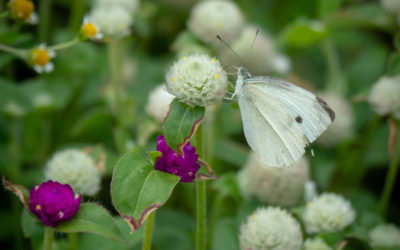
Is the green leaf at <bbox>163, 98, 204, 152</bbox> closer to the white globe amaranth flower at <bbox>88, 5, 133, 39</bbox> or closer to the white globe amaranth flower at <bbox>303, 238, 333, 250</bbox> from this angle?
the white globe amaranth flower at <bbox>303, 238, 333, 250</bbox>

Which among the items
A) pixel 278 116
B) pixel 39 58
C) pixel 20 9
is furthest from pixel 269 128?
pixel 20 9

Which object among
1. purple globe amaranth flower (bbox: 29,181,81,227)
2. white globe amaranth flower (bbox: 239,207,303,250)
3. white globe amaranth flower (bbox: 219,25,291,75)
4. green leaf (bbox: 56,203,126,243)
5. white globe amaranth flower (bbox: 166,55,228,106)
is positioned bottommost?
white globe amaranth flower (bbox: 239,207,303,250)

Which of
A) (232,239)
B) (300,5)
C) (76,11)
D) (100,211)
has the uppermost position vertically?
(300,5)

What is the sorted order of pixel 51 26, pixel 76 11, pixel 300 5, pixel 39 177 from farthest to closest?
pixel 300 5, pixel 51 26, pixel 76 11, pixel 39 177

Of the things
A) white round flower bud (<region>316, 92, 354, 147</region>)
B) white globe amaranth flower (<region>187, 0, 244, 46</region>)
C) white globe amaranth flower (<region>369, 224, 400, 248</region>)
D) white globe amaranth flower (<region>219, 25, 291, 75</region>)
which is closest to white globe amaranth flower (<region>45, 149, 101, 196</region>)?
white globe amaranth flower (<region>187, 0, 244, 46</region>)

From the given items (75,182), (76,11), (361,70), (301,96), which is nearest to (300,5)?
(361,70)

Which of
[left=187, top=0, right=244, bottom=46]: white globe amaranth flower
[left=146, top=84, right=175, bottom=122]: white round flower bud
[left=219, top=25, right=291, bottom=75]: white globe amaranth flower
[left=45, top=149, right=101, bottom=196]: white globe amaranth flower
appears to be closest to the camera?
[left=45, top=149, right=101, bottom=196]: white globe amaranth flower

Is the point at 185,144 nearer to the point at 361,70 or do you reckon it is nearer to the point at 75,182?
the point at 75,182
